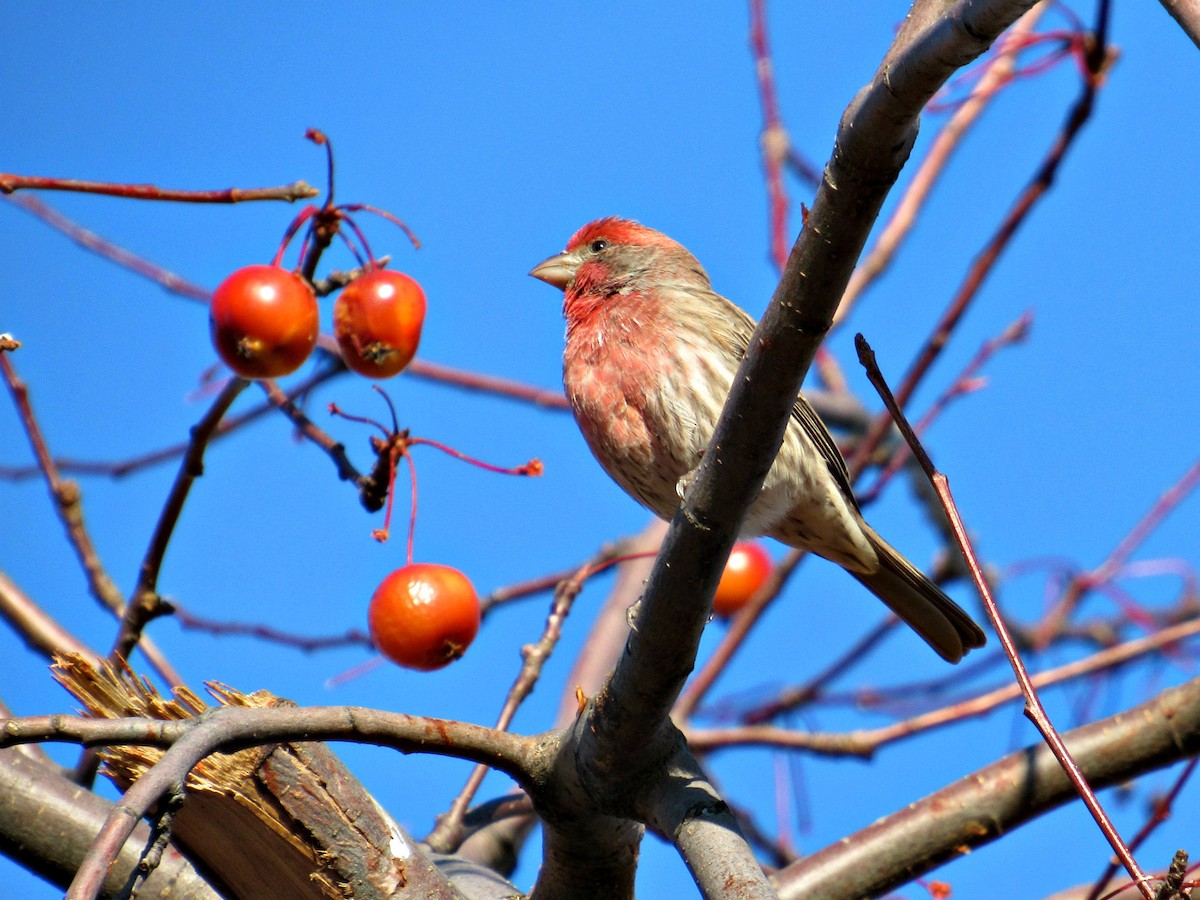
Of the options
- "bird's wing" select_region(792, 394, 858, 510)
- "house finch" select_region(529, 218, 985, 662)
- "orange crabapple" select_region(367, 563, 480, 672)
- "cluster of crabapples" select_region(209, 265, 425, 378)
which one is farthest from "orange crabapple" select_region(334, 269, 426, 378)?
"bird's wing" select_region(792, 394, 858, 510)

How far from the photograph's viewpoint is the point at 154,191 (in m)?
2.73

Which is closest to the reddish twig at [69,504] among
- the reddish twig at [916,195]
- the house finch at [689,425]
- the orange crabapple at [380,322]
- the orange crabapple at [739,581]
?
the orange crabapple at [380,322]

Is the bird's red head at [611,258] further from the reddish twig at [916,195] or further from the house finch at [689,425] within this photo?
the reddish twig at [916,195]

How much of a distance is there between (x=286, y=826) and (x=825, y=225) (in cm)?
172

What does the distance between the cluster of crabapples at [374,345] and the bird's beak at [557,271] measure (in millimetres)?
1787

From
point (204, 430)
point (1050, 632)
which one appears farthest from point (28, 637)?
point (1050, 632)

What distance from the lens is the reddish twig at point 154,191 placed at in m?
2.50

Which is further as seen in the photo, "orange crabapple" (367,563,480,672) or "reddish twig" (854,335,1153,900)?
"orange crabapple" (367,563,480,672)

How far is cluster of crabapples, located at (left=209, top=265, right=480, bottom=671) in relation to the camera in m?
3.46

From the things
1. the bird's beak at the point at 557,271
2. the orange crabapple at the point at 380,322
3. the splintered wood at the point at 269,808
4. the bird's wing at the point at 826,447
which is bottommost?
the splintered wood at the point at 269,808

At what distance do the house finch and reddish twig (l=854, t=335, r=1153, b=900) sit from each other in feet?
7.46

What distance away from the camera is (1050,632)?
7207mm

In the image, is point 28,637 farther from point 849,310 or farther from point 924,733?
point 849,310

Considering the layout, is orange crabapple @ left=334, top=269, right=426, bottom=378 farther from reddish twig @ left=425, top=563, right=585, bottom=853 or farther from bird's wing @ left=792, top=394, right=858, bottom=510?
bird's wing @ left=792, top=394, right=858, bottom=510
